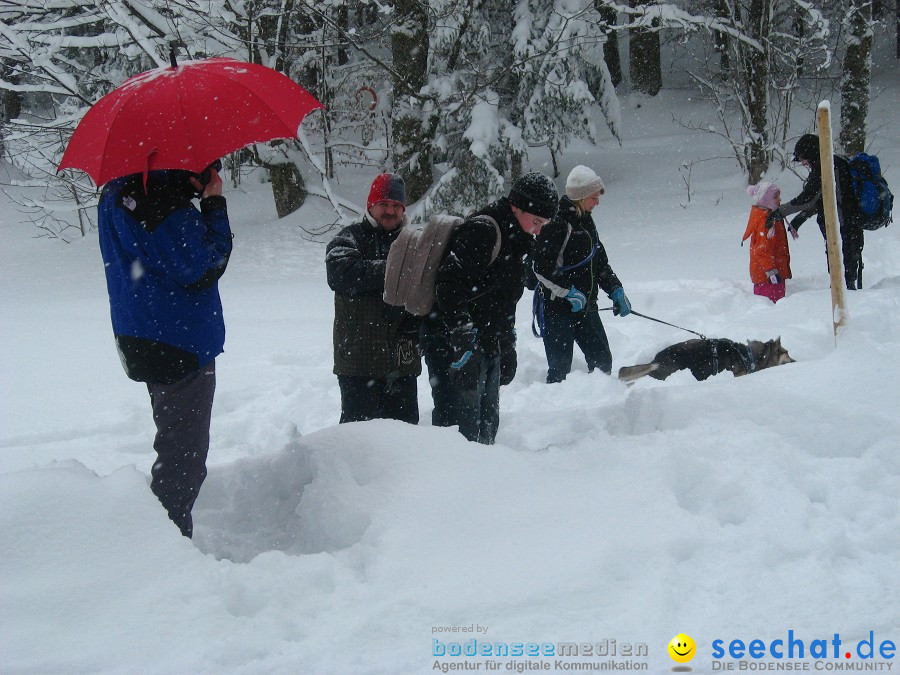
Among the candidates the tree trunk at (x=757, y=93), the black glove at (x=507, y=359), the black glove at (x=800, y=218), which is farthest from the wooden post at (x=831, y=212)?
the tree trunk at (x=757, y=93)

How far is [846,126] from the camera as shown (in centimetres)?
1353

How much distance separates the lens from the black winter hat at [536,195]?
3.40 metres

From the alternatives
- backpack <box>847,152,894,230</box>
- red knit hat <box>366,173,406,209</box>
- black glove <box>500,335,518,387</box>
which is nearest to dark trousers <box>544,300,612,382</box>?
black glove <box>500,335,518,387</box>

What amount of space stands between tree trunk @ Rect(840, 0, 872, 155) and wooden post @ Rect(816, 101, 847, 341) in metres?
10.8

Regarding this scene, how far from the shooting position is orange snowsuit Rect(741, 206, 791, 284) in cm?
745

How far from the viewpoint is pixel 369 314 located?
379 centimetres

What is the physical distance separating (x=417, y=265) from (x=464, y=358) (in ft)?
1.63

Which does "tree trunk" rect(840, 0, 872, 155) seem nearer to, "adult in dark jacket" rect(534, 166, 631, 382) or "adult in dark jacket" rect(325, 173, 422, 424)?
"adult in dark jacket" rect(534, 166, 631, 382)

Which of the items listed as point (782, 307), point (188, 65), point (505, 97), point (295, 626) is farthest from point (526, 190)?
point (505, 97)

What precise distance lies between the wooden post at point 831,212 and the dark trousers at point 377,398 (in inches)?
96.2

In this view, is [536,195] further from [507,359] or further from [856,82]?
[856,82]

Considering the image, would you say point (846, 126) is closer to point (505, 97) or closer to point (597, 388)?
point (505, 97)

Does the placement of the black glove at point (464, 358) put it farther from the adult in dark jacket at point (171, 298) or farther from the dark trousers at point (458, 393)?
the adult in dark jacket at point (171, 298)

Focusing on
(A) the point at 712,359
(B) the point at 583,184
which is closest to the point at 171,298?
(B) the point at 583,184
